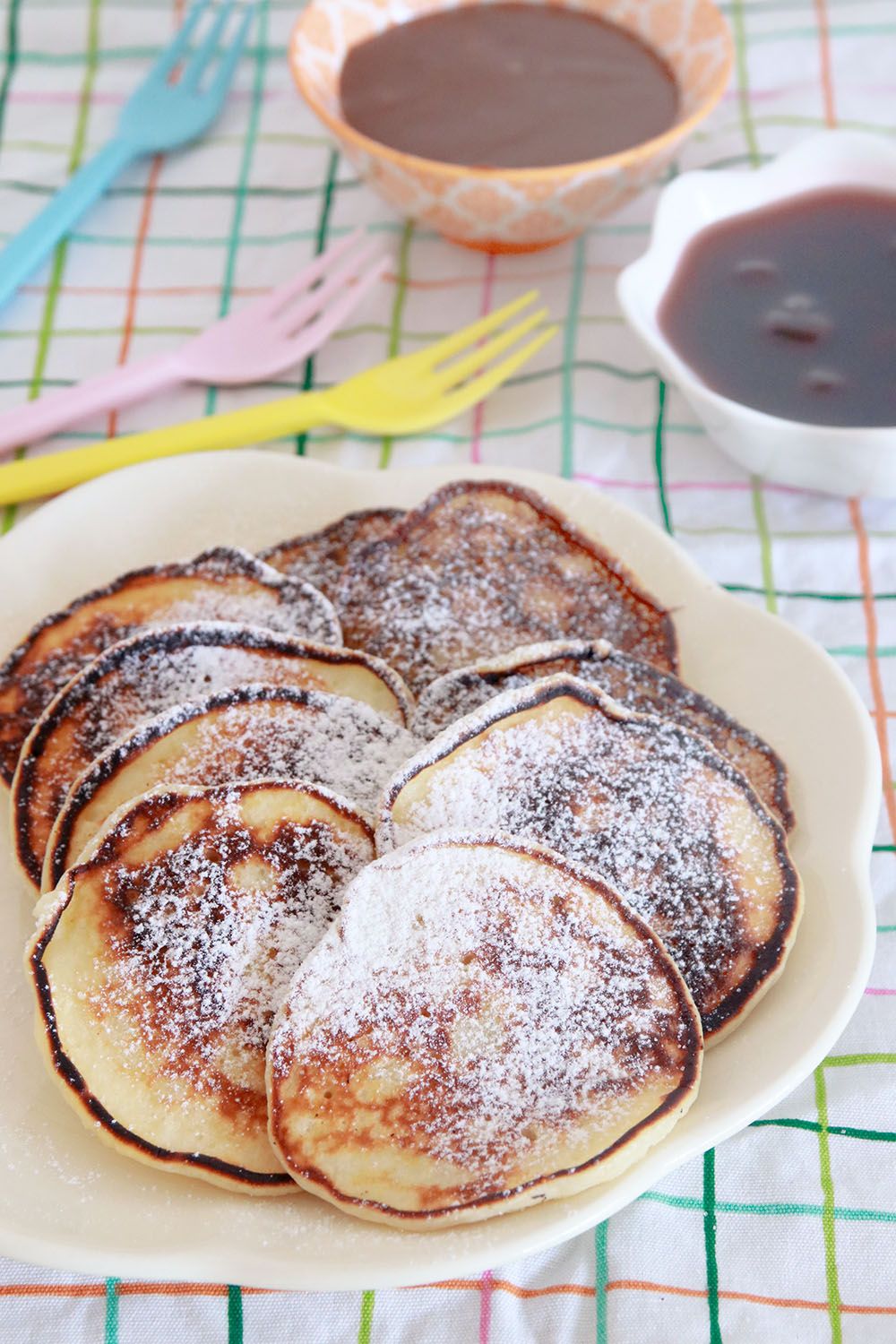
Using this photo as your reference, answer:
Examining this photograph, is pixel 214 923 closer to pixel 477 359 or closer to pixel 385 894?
pixel 385 894

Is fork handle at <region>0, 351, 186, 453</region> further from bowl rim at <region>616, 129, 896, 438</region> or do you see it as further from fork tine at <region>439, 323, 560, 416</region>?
bowl rim at <region>616, 129, 896, 438</region>

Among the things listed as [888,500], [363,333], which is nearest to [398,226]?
[363,333]

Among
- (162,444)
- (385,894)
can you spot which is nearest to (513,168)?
(162,444)

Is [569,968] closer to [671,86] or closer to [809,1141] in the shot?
[809,1141]

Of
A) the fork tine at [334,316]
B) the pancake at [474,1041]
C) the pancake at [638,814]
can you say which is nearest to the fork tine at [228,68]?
the fork tine at [334,316]

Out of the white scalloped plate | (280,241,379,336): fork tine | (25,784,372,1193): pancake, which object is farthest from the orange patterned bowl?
(25,784,372,1193): pancake

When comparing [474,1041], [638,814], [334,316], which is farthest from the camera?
[334,316]

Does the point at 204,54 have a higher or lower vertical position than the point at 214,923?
higher

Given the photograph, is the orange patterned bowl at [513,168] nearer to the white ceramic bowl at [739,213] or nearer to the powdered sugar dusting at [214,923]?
the white ceramic bowl at [739,213]
